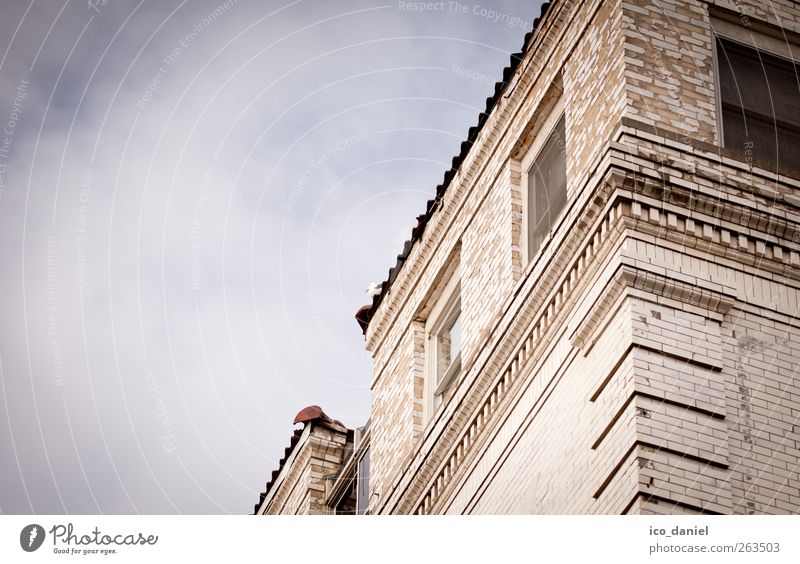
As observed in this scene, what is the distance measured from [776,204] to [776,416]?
2.80 m

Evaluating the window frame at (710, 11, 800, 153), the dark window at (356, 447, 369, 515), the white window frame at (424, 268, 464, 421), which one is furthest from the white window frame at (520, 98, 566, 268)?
the dark window at (356, 447, 369, 515)

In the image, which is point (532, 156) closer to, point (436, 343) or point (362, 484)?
point (436, 343)

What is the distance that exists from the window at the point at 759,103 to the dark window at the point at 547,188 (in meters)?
2.22

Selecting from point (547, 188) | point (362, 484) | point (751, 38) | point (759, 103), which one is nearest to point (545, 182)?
Result: point (547, 188)

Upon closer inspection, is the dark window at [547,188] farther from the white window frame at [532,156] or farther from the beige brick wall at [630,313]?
the beige brick wall at [630,313]

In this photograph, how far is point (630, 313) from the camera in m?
18.2

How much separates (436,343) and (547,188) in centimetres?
368

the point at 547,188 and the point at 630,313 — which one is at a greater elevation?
the point at 547,188

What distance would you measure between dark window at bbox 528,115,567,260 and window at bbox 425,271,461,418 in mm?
2389

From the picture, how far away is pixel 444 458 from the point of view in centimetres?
2219

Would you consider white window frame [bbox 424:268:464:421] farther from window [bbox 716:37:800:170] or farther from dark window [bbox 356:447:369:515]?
window [bbox 716:37:800:170]

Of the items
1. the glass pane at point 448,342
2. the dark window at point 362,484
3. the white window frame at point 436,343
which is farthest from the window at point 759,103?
the dark window at point 362,484

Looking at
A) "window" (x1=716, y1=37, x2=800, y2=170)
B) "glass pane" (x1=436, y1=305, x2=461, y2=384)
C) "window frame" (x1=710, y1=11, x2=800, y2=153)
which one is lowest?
"glass pane" (x1=436, y1=305, x2=461, y2=384)

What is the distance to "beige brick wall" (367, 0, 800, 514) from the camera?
57.5ft
